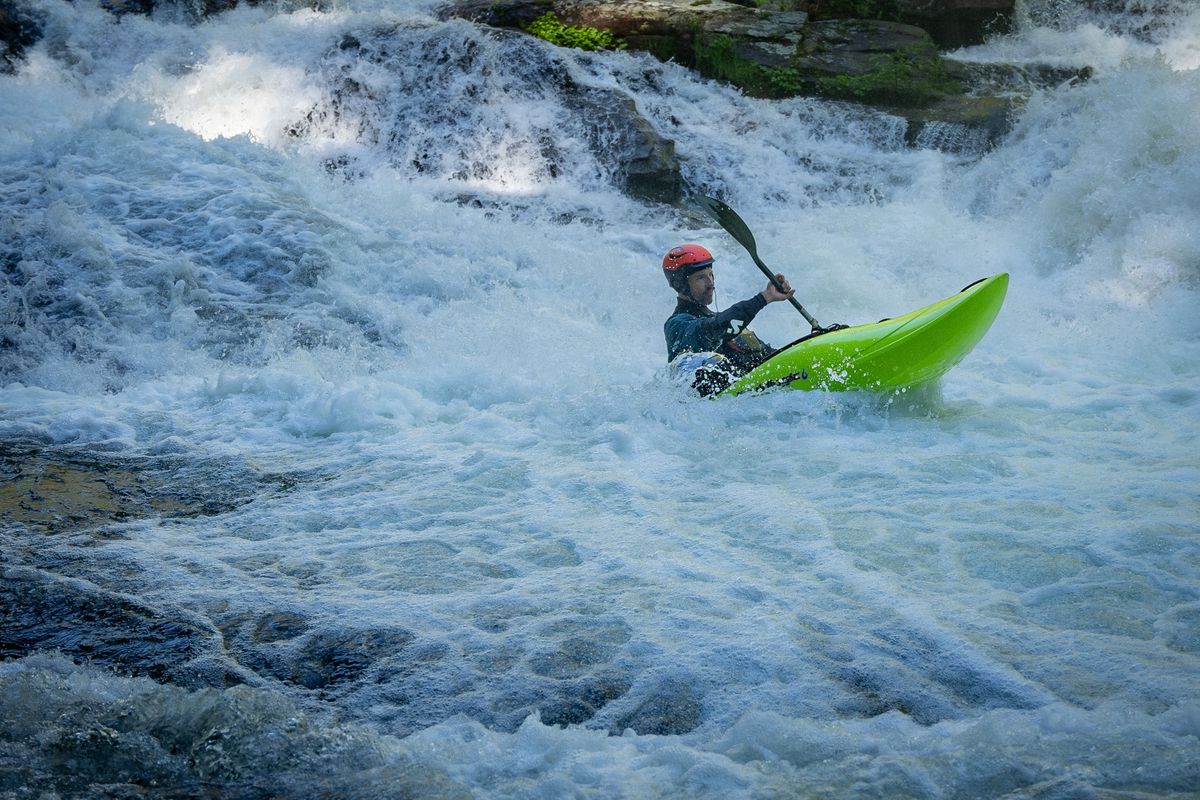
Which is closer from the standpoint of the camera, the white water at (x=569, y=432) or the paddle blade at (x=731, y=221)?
the white water at (x=569, y=432)

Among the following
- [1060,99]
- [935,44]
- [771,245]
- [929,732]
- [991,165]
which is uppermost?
[935,44]

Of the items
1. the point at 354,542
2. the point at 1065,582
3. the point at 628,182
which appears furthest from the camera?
the point at 628,182

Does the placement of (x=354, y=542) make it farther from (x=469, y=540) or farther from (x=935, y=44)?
(x=935, y=44)

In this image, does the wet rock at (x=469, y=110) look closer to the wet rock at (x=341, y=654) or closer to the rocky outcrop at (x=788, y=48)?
the rocky outcrop at (x=788, y=48)

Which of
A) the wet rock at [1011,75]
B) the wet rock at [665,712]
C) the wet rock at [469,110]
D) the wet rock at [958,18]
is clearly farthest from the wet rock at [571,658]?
the wet rock at [958,18]

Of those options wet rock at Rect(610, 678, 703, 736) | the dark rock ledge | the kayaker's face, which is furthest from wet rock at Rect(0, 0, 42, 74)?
wet rock at Rect(610, 678, 703, 736)

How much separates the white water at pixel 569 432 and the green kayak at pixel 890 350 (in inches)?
6.9

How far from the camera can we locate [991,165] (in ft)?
32.6

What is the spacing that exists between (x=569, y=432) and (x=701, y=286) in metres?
1.09

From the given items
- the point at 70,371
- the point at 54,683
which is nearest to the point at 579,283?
the point at 70,371

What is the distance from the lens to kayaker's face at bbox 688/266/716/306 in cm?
523

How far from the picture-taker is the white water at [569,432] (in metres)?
2.32

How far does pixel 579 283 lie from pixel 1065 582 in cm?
547

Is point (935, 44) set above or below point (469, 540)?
above
